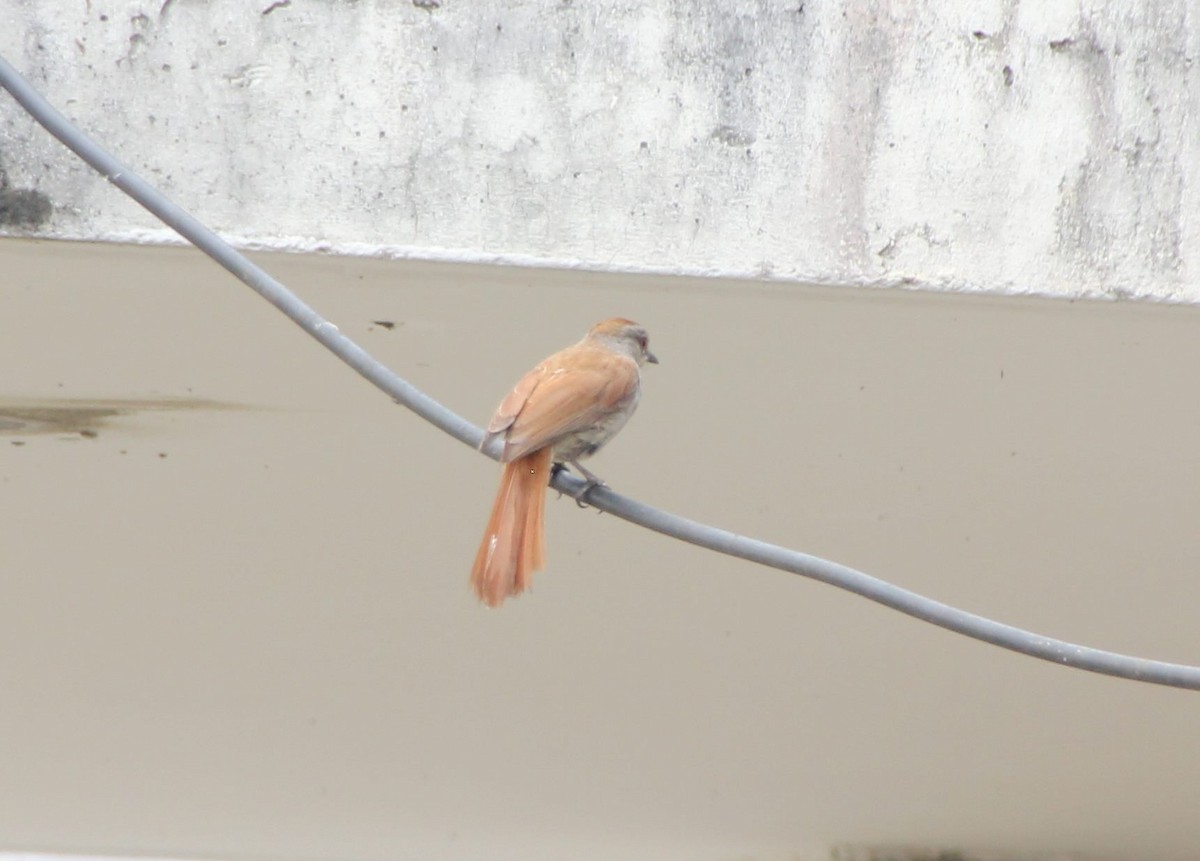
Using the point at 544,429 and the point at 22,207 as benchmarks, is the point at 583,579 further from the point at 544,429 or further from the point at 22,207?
the point at 22,207

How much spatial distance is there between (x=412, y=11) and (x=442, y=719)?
2.72 meters

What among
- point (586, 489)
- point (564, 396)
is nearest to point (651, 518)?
point (586, 489)

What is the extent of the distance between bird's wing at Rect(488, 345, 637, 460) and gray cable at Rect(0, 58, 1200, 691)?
1.52 ft

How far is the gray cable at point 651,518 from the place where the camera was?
7.83 ft

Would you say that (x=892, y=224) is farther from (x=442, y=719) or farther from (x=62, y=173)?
(x=442, y=719)

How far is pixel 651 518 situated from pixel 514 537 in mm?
637

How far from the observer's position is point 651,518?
2611 mm

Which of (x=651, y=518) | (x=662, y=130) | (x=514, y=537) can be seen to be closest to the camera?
(x=651, y=518)

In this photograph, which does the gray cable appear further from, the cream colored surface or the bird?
the cream colored surface

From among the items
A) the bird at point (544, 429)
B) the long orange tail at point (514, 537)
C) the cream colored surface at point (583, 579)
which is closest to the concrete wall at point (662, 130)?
the cream colored surface at point (583, 579)

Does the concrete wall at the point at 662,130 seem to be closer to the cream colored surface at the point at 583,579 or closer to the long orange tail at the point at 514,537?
the cream colored surface at the point at 583,579

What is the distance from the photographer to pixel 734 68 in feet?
12.3

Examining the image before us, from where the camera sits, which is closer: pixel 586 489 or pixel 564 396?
pixel 586 489

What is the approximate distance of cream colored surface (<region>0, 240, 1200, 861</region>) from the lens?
12.8 ft
